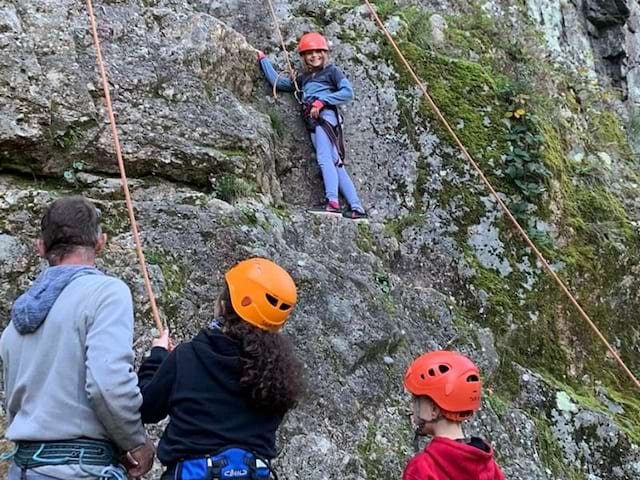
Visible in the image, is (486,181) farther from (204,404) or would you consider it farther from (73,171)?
(204,404)

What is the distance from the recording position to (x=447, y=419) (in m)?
3.43

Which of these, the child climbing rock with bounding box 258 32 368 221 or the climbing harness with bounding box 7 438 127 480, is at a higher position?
the climbing harness with bounding box 7 438 127 480

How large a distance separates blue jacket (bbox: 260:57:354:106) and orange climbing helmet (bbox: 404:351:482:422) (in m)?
4.34

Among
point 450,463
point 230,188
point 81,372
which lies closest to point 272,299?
point 81,372

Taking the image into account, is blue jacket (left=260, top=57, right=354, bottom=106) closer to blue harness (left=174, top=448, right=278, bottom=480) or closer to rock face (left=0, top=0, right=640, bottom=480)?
rock face (left=0, top=0, right=640, bottom=480)

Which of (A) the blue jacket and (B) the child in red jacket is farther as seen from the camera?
(A) the blue jacket

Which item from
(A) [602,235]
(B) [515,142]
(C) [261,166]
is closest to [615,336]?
(A) [602,235]

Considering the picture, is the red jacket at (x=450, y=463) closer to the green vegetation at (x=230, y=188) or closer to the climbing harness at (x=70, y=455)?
the climbing harness at (x=70, y=455)

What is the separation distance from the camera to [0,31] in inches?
220

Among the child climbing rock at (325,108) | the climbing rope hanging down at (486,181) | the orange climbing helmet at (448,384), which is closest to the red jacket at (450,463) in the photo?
the orange climbing helmet at (448,384)

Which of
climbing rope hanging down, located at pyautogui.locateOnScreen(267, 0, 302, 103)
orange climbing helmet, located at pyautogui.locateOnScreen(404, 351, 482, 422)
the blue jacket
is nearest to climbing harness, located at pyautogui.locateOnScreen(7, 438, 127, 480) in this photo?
orange climbing helmet, located at pyautogui.locateOnScreen(404, 351, 482, 422)

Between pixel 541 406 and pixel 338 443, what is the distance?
2000 mm

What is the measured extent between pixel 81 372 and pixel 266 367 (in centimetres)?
72

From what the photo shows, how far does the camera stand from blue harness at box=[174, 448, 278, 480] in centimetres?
295
